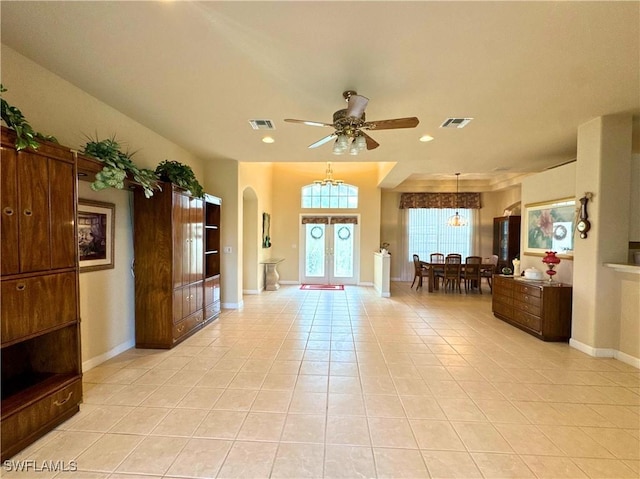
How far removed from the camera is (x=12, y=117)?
5.69 ft

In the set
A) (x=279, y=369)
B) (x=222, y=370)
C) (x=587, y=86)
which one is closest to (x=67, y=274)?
(x=222, y=370)

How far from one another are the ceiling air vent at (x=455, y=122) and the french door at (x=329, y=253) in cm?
517

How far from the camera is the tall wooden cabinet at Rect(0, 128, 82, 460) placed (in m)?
1.78

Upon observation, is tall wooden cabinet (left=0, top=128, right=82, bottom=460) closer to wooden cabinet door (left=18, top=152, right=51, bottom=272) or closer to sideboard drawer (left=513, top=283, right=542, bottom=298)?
wooden cabinet door (left=18, top=152, right=51, bottom=272)

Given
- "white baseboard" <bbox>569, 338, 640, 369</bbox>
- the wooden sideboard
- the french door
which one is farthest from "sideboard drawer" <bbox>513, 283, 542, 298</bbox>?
the french door

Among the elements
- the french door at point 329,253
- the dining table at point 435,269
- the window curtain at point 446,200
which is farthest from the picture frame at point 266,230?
the window curtain at point 446,200

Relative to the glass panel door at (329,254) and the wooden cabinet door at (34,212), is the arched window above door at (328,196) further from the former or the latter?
the wooden cabinet door at (34,212)

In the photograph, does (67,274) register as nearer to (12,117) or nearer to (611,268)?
(12,117)

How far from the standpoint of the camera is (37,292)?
1.94 meters

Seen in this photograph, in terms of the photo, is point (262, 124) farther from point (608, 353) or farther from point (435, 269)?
point (435, 269)

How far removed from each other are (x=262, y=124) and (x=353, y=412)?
3.29 metres

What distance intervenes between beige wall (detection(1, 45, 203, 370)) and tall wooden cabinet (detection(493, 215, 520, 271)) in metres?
8.33

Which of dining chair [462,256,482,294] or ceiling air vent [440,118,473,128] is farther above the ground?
ceiling air vent [440,118,473,128]

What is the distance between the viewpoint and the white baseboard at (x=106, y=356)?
296 cm
